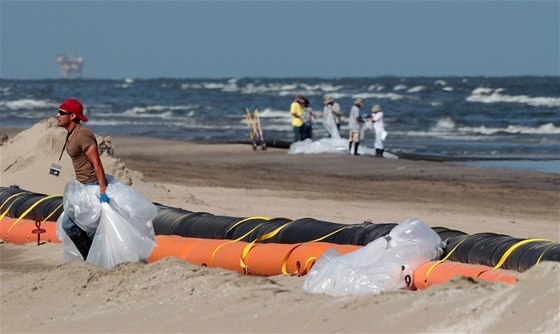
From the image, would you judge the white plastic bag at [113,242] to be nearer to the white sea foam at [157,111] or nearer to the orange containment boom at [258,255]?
the orange containment boom at [258,255]

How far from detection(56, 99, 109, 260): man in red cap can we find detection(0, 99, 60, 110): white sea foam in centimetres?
5433

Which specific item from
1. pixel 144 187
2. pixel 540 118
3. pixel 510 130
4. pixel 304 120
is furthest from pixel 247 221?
pixel 540 118

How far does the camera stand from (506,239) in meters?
9.34

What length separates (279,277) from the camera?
929 cm

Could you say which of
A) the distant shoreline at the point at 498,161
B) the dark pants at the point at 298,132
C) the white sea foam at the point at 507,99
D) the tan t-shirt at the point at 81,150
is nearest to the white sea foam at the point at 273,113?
the white sea foam at the point at 507,99

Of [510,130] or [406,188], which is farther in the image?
[510,130]

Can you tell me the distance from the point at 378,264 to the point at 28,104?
6088 centimetres

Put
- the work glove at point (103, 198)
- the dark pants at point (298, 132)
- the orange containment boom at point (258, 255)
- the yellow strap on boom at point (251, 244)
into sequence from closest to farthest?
the orange containment boom at point (258, 255) → the work glove at point (103, 198) → the yellow strap on boom at point (251, 244) → the dark pants at point (298, 132)

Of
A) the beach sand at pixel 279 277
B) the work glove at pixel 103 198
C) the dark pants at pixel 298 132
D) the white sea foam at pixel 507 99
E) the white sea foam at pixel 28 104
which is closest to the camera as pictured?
the beach sand at pixel 279 277

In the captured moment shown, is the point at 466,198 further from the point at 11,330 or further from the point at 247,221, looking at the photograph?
the point at 11,330

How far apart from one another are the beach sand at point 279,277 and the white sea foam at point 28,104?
39253mm

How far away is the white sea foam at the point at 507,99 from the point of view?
59388 mm

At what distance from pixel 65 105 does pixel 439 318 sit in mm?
4400

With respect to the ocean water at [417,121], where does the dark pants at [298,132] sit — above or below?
above
